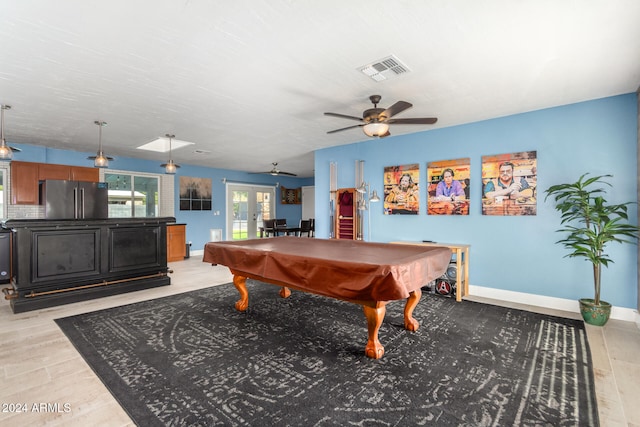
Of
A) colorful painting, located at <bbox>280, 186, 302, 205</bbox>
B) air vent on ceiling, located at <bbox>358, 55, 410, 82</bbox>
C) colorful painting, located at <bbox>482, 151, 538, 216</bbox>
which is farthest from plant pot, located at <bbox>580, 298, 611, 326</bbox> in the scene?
colorful painting, located at <bbox>280, 186, 302, 205</bbox>

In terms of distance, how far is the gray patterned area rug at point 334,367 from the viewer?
180 centimetres

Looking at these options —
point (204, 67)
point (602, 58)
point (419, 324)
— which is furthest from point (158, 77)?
point (602, 58)

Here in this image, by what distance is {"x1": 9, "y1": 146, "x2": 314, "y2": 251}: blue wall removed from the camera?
20.2 feet

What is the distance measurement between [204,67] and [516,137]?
13.0 ft

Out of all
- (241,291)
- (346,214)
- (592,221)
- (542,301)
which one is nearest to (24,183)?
(241,291)

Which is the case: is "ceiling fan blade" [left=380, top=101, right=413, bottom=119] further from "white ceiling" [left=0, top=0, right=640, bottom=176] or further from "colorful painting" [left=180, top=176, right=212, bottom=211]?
"colorful painting" [left=180, top=176, right=212, bottom=211]

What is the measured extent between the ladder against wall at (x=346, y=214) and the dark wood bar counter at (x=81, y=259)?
3.06 metres

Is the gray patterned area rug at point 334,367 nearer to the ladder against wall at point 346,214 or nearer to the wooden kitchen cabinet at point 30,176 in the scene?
the ladder against wall at point 346,214

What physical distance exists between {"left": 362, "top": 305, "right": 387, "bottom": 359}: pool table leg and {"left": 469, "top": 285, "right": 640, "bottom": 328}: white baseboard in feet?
8.47

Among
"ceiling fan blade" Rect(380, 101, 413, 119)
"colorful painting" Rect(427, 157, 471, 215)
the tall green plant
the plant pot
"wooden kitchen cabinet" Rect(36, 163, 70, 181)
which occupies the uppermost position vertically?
"ceiling fan blade" Rect(380, 101, 413, 119)

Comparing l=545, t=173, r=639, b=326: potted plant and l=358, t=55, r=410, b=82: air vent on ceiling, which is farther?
l=545, t=173, r=639, b=326: potted plant

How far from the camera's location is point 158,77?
116 inches

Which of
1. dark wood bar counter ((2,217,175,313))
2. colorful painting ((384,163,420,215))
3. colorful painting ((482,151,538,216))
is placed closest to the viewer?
dark wood bar counter ((2,217,175,313))

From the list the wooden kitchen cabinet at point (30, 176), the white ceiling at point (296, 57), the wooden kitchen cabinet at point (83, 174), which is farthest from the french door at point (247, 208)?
the white ceiling at point (296, 57)
